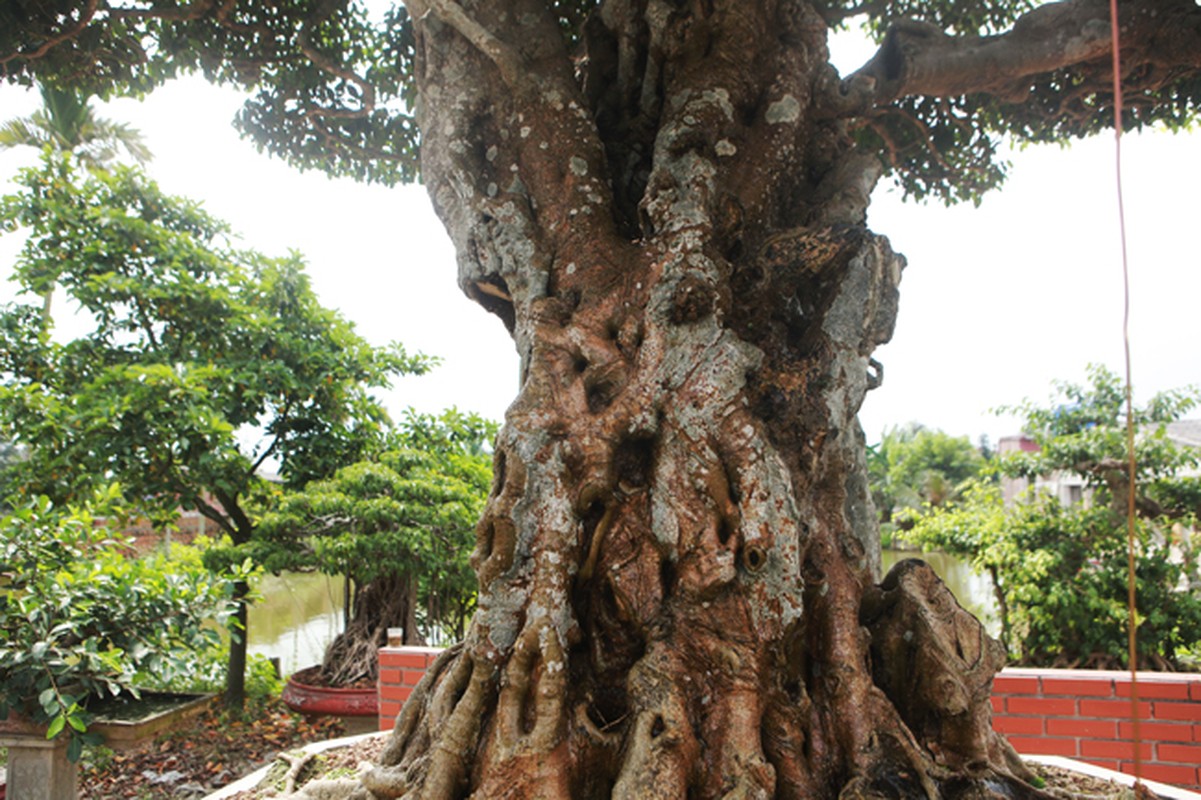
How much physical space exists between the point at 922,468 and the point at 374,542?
25.7 metres

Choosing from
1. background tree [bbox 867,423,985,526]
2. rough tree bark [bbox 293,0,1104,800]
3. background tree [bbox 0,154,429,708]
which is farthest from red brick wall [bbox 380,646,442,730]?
background tree [bbox 867,423,985,526]

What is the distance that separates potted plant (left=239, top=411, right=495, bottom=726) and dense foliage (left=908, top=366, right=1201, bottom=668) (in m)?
3.99

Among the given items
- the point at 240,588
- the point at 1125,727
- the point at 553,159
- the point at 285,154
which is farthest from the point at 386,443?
the point at 1125,727

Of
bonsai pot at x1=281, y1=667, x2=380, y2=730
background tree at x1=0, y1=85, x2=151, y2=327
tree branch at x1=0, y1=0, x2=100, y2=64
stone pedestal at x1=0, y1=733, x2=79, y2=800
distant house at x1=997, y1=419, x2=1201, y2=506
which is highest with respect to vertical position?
background tree at x1=0, y1=85, x2=151, y2=327

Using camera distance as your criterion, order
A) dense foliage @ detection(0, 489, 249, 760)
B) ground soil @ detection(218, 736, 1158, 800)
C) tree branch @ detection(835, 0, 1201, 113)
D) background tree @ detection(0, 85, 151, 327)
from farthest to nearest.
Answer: background tree @ detection(0, 85, 151, 327), dense foliage @ detection(0, 489, 249, 760), tree branch @ detection(835, 0, 1201, 113), ground soil @ detection(218, 736, 1158, 800)

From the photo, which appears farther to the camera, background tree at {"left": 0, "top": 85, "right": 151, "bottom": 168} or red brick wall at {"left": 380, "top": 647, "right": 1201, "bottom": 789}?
background tree at {"left": 0, "top": 85, "right": 151, "bottom": 168}

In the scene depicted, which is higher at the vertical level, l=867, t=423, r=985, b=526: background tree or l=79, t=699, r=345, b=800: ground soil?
l=867, t=423, r=985, b=526: background tree

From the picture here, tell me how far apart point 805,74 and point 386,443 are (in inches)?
184

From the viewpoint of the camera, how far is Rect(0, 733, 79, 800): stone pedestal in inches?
135

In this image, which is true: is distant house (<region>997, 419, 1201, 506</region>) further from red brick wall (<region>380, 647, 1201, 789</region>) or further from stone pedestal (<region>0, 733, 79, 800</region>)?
stone pedestal (<region>0, 733, 79, 800</region>)

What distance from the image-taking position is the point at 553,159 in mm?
2545

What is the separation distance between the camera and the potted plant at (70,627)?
3129 mm

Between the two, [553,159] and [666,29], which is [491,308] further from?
[666,29]

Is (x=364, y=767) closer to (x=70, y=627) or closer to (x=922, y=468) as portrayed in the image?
(x=70, y=627)
